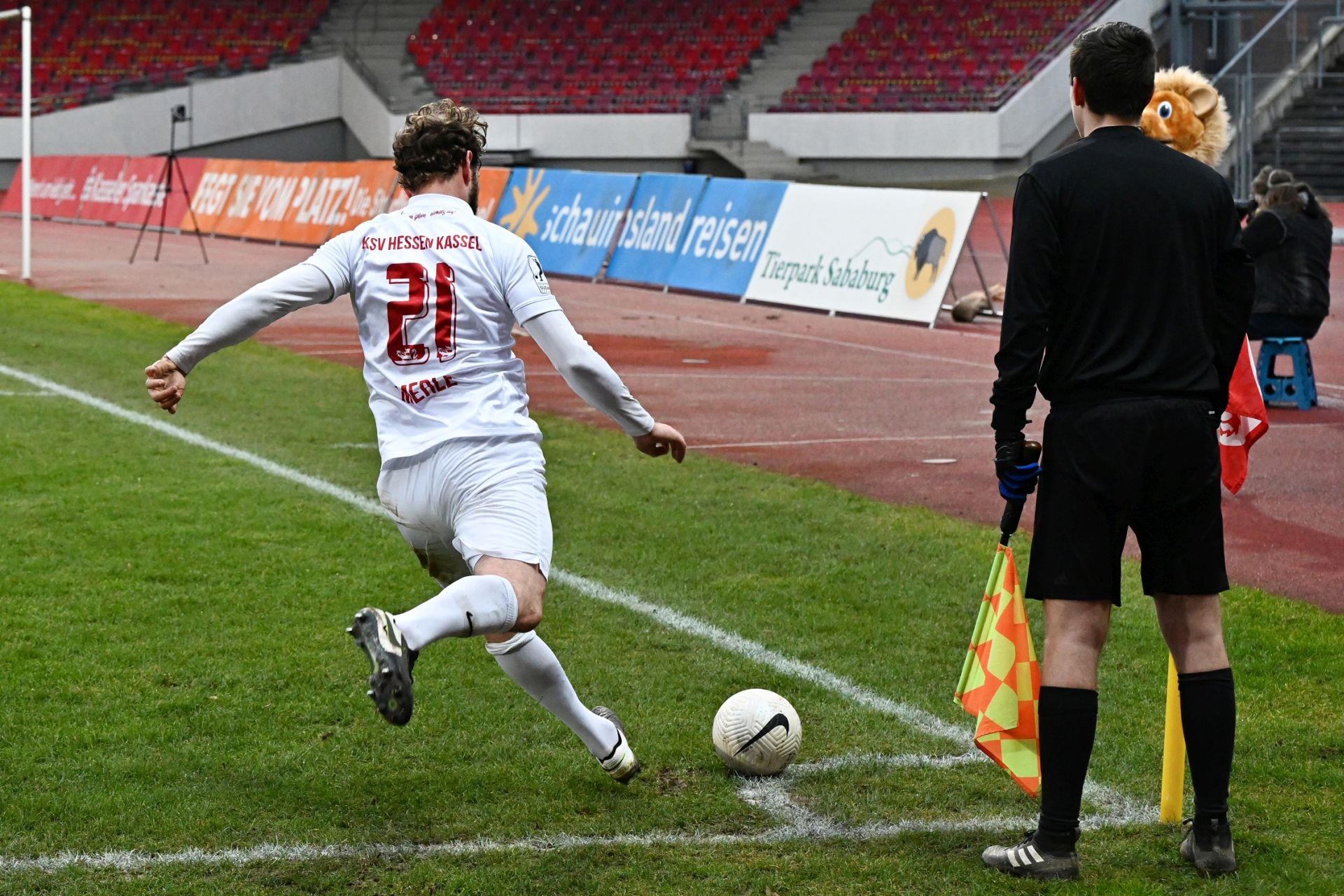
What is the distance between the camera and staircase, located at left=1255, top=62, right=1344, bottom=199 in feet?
108

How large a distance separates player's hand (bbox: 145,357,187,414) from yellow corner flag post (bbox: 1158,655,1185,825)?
2.77 m

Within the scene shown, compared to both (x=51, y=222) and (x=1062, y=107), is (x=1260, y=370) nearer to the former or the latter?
(x=1062, y=107)

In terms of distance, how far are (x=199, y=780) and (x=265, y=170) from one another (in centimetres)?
2875

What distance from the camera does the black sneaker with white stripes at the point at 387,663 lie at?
3.83 meters

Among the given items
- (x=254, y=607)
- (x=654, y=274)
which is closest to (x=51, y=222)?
(x=654, y=274)

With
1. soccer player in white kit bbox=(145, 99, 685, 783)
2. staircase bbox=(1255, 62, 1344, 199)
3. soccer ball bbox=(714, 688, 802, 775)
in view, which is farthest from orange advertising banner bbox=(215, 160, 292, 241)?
soccer player in white kit bbox=(145, 99, 685, 783)

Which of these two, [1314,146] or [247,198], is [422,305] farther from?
[1314,146]

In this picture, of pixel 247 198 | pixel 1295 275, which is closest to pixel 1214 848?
pixel 1295 275

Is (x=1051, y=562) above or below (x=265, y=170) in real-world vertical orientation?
below

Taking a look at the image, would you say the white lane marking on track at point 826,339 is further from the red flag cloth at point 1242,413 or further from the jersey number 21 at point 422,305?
the jersey number 21 at point 422,305

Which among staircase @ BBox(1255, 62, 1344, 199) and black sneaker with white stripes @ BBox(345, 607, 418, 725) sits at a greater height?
staircase @ BBox(1255, 62, 1344, 199)

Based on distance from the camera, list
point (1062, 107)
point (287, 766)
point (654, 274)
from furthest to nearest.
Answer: point (1062, 107), point (654, 274), point (287, 766)

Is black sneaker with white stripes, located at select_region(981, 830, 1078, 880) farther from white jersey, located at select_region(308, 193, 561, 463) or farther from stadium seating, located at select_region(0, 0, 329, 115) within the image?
stadium seating, located at select_region(0, 0, 329, 115)

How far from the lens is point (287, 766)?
16.6 ft
